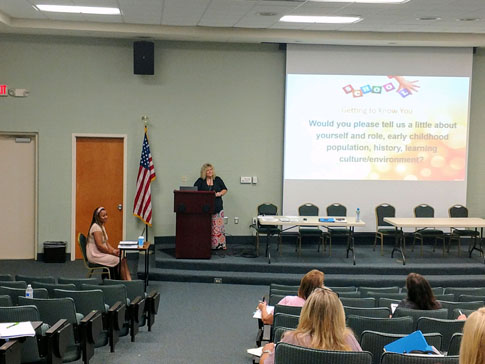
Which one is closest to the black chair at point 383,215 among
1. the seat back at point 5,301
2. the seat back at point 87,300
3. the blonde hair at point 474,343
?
→ the seat back at point 87,300

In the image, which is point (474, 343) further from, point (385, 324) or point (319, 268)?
point (319, 268)

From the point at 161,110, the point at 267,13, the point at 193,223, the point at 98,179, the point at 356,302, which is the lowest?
the point at 356,302

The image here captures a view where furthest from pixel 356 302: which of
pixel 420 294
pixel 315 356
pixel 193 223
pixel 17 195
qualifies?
pixel 17 195

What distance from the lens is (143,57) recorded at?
11.0 m

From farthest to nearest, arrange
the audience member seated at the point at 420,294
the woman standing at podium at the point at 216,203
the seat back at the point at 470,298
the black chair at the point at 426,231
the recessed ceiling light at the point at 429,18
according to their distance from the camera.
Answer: the black chair at the point at 426,231 < the woman standing at podium at the point at 216,203 < the recessed ceiling light at the point at 429,18 < the seat back at the point at 470,298 < the audience member seated at the point at 420,294

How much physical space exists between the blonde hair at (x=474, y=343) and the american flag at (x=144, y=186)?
31.0ft

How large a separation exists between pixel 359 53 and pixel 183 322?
20.7 ft

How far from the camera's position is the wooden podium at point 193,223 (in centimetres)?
1002

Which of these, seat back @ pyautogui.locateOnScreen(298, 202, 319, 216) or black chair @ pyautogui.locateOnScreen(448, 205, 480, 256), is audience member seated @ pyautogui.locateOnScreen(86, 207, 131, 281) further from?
black chair @ pyautogui.locateOnScreen(448, 205, 480, 256)

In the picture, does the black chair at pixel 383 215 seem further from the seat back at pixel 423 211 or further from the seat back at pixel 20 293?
the seat back at pixel 20 293

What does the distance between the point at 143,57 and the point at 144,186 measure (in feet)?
7.42

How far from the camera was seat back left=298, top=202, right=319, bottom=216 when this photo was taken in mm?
11258

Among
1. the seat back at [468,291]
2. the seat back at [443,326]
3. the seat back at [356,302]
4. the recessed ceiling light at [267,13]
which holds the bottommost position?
the seat back at [468,291]

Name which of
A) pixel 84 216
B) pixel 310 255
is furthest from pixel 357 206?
pixel 84 216
